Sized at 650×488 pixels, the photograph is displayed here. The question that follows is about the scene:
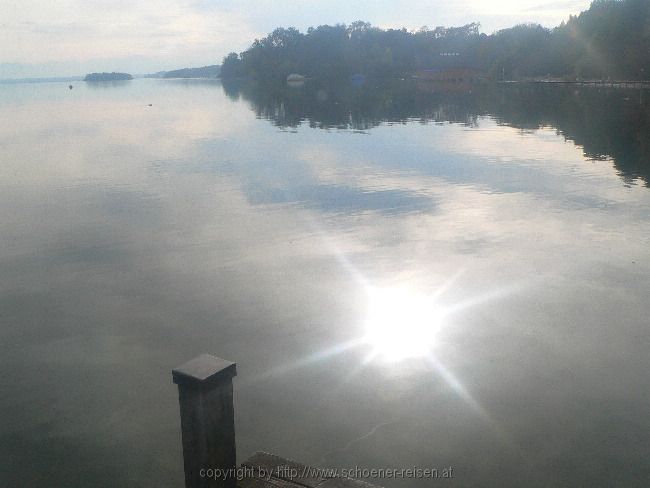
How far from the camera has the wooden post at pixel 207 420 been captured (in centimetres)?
536

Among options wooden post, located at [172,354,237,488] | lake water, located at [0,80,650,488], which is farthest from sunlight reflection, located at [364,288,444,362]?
wooden post, located at [172,354,237,488]

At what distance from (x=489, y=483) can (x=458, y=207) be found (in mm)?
14601

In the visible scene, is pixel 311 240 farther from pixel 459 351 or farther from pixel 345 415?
pixel 345 415

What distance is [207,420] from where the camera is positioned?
549 centimetres

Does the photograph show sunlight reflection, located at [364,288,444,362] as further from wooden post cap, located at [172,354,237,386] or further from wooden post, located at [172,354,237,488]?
wooden post cap, located at [172,354,237,386]

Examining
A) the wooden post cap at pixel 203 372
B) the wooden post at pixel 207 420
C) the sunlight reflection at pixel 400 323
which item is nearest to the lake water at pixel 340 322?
the sunlight reflection at pixel 400 323

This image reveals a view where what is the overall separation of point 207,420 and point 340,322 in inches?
240

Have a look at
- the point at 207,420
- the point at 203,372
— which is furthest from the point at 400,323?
the point at 203,372

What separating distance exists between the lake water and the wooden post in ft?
6.45

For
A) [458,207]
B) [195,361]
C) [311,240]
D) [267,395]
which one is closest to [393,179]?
[458,207]

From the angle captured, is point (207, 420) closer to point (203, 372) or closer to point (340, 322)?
point (203, 372)

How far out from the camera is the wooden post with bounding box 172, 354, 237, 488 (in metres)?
5.36

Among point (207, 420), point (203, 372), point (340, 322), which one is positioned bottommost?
point (340, 322)

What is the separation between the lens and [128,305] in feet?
40.4
